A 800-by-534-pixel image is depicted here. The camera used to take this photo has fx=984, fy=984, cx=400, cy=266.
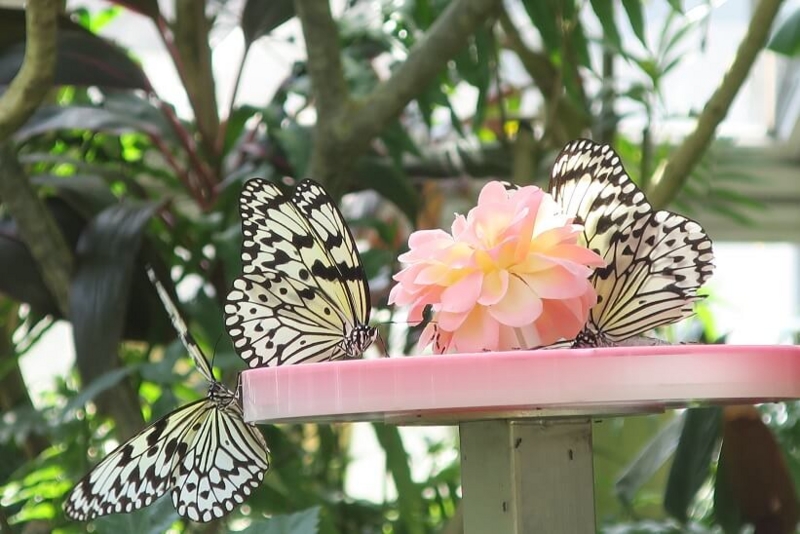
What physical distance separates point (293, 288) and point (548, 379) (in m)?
0.19

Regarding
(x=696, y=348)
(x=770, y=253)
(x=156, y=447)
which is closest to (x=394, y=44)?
(x=156, y=447)

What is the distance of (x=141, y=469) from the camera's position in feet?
2.02

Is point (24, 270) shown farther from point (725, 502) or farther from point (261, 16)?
point (725, 502)

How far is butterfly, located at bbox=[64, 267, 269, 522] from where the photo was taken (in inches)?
22.8

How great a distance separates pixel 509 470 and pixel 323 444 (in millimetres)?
774

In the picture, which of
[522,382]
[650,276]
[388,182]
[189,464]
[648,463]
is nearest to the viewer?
[522,382]

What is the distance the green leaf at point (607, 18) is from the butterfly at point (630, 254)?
1.35 feet

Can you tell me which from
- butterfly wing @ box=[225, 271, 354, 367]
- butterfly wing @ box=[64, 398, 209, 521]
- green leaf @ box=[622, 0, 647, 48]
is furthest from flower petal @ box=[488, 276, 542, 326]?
green leaf @ box=[622, 0, 647, 48]

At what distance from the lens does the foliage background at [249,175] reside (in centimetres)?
85

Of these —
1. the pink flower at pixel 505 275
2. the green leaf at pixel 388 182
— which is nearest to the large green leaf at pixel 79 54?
the green leaf at pixel 388 182

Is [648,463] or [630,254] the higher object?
[630,254]

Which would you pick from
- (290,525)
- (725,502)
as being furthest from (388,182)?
(290,525)

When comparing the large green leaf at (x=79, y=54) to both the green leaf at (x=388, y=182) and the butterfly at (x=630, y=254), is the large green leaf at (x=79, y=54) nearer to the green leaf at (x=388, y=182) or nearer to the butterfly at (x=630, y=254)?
the green leaf at (x=388, y=182)

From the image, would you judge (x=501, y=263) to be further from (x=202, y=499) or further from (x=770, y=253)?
(x=770, y=253)
